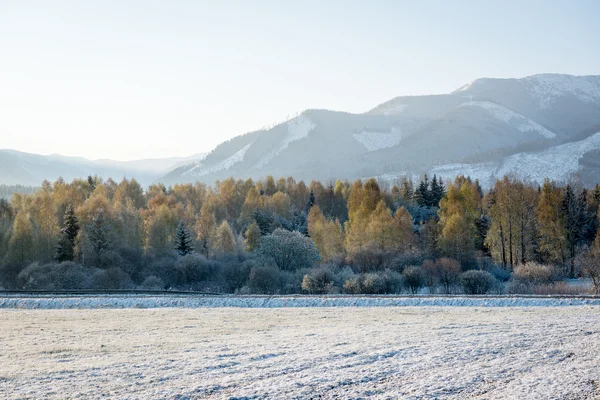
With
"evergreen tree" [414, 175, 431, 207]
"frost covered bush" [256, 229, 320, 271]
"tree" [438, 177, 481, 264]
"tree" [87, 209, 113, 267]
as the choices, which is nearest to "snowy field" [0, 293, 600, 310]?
"tree" [87, 209, 113, 267]

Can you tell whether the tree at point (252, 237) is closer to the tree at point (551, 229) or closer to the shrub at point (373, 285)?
the shrub at point (373, 285)

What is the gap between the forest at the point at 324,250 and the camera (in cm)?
4684

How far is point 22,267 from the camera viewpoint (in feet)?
178

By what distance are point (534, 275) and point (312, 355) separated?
1273 inches

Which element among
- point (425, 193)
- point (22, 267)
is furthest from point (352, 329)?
point (425, 193)

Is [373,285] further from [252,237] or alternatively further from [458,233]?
[252,237]

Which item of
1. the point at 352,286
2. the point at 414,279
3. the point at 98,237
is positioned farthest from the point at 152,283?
the point at 414,279

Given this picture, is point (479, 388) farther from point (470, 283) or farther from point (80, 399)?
point (470, 283)

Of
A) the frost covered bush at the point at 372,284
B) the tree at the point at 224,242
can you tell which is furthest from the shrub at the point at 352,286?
the tree at the point at 224,242

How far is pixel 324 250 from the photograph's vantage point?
66812 mm

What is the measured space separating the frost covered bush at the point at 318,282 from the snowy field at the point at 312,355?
15.4 metres

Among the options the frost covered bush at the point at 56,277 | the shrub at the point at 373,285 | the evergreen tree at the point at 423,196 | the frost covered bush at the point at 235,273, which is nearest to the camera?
the shrub at the point at 373,285

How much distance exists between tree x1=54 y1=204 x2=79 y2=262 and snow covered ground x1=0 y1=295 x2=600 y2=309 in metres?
20.6

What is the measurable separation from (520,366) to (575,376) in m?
1.84
